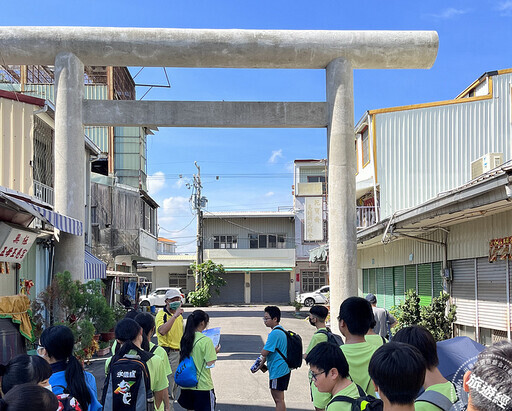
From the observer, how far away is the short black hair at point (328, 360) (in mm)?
3457

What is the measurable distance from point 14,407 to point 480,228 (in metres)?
11.6

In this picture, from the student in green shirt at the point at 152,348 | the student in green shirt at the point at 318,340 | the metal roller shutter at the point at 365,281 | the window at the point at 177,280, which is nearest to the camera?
the student in green shirt at the point at 318,340

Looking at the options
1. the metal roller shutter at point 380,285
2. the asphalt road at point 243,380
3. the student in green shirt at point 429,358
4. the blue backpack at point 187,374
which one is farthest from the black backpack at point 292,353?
the metal roller shutter at point 380,285

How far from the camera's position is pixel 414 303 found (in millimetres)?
12680

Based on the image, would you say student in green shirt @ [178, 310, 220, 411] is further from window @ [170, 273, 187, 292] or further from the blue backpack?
window @ [170, 273, 187, 292]

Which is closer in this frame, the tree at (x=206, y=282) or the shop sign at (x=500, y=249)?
the shop sign at (x=500, y=249)

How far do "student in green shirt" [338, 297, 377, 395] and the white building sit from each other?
674 centimetres

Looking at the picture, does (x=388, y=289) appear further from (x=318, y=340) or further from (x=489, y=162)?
(x=318, y=340)

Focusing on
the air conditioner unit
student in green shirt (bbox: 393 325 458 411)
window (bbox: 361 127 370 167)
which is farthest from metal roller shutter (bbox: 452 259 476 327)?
student in green shirt (bbox: 393 325 458 411)

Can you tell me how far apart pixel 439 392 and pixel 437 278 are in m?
12.6

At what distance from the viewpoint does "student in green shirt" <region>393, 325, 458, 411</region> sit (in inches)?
131

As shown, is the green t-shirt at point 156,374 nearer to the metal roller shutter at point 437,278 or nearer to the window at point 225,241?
the metal roller shutter at point 437,278

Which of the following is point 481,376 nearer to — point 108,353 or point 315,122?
point 315,122

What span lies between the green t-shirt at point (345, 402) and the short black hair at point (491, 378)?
0.98 m
